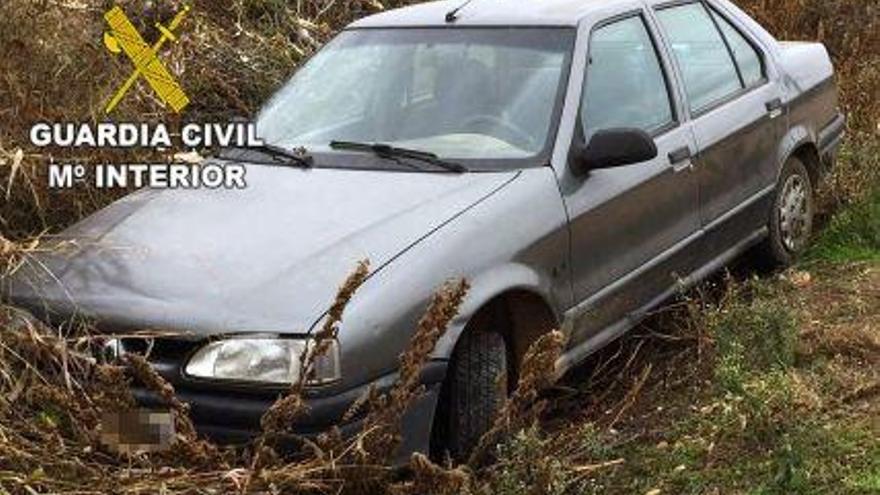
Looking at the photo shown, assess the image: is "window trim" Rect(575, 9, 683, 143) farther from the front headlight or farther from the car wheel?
the front headlight

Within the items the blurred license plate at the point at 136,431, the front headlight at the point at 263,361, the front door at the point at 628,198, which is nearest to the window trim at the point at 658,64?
the front door at the point at 628,198

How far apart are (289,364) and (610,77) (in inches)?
85.2

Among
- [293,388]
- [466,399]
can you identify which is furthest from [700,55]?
[293,388]

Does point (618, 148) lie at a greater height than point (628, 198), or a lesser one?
greater

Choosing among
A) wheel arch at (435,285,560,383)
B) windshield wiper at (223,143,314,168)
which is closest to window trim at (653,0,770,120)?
wheel arch at (435,285,560,383)

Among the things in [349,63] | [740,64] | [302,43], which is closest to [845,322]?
[740,64]

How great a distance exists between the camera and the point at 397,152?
4.55 meters

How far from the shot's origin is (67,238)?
4.13m

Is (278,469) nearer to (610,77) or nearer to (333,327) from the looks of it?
(333,327)

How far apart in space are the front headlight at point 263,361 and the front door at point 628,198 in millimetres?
1220

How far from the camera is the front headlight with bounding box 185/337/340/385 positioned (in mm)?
3426

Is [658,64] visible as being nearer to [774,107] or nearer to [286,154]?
[774,107]

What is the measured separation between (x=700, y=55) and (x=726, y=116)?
345 mm

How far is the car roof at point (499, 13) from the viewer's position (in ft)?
16.4
